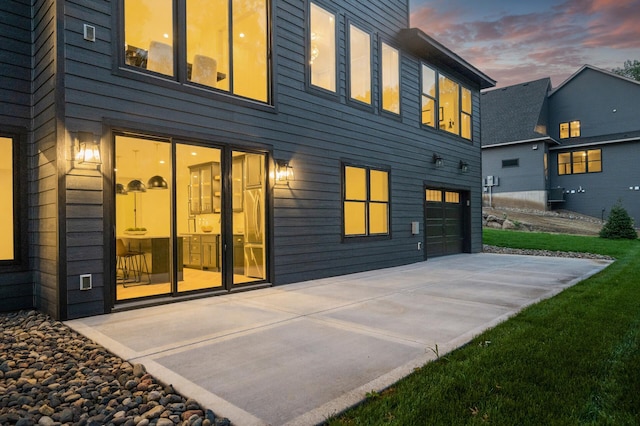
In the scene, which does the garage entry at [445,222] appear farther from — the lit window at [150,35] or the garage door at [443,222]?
the lit window at [150,35]

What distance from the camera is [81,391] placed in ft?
8.13

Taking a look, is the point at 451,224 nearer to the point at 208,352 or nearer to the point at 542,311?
the point at 542,311

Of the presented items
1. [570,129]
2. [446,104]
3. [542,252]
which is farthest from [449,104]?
[570,129]

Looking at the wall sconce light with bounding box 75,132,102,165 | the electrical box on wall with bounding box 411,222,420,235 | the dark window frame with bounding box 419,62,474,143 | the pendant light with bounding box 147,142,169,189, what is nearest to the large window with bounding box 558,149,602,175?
the dark window frame with bounding box 419,62,474,143

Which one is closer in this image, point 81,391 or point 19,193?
point 81,391

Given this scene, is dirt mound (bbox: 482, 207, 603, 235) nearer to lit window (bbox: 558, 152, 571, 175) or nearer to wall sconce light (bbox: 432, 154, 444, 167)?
lit window (bbox: 558, 152, 571, 175)

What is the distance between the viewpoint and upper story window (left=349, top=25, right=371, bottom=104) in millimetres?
8203

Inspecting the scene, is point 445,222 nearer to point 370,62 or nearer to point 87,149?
point 370,62

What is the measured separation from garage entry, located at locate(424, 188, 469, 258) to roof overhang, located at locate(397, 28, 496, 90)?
11.3ft

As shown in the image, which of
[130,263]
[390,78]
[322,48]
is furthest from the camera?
[390,78]

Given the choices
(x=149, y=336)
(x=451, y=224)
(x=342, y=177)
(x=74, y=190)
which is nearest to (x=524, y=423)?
(x=149, y=336)

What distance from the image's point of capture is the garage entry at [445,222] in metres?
10.7

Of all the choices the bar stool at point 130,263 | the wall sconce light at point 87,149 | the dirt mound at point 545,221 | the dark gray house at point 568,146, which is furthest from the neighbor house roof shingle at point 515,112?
the wall sconce light at point 87,149

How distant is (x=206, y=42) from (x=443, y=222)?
26.3 ft
